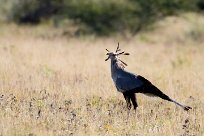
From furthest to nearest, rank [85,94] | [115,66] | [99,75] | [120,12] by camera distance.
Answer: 1. [120,12]
2. [99,75]
3. [85,94]
4. [115,66]

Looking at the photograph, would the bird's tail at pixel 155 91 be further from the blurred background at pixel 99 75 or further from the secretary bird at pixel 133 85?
the blurred background at pixel 99 75

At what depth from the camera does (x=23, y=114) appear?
26.1 ft

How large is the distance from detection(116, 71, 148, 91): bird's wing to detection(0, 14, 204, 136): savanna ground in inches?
16.3

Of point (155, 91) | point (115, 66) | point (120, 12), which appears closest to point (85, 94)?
point (115, 66)

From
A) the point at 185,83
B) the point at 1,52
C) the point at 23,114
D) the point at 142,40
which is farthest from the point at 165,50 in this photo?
the point at 23,114

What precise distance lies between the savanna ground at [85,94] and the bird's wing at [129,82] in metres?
0.41

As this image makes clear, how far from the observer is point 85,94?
10156mm

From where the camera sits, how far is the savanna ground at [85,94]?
758cm

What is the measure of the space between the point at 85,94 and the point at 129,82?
180 centimetres

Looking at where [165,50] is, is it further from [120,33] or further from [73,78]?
[73,78]

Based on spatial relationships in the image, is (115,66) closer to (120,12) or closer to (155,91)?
(155,91)

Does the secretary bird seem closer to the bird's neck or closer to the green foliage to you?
the bird's neck

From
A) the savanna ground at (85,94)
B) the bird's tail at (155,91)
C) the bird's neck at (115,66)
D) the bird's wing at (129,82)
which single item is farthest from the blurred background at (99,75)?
the bird's neck at (115,66)

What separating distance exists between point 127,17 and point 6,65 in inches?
596
